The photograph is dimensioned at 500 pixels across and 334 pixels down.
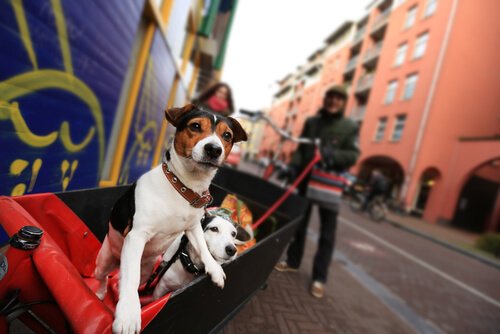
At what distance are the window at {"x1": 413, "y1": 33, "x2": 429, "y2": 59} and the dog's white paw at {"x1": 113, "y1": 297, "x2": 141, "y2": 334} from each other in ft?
76.8

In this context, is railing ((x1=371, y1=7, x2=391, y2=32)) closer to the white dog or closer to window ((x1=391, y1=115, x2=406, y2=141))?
window ((x1=391, y1=115, x2=406, y2=141))

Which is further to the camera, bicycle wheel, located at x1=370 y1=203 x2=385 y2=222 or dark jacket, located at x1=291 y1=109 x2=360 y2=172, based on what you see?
bicycle wheel, located at x1=370 y1=203 x2=385 y2=222

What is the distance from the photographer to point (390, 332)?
3178 millimetres

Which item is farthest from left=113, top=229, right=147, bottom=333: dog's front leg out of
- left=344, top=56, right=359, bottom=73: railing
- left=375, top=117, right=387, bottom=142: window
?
left=344, top=56, right=359, bottom=73: railing

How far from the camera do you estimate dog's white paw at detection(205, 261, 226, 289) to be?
1.23m

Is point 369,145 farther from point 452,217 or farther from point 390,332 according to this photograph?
point 390,332

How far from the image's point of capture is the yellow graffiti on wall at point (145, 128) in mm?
4668

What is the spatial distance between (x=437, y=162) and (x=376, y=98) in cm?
743

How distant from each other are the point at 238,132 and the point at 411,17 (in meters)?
25.8

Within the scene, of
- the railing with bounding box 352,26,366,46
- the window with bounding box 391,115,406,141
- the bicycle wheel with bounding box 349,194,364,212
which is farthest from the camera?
the railing with bounding box 352,26,366,46

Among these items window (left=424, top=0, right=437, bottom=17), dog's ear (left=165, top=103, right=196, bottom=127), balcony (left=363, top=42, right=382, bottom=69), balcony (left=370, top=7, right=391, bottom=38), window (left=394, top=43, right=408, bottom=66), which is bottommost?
dog's ear (left=165, top=103, right=196, bottom=127)

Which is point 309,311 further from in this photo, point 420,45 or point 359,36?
point 359,36

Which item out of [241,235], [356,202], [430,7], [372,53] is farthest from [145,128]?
[372,53]

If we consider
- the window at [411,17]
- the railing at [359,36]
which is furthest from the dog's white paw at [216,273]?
the railing at [359,36]
